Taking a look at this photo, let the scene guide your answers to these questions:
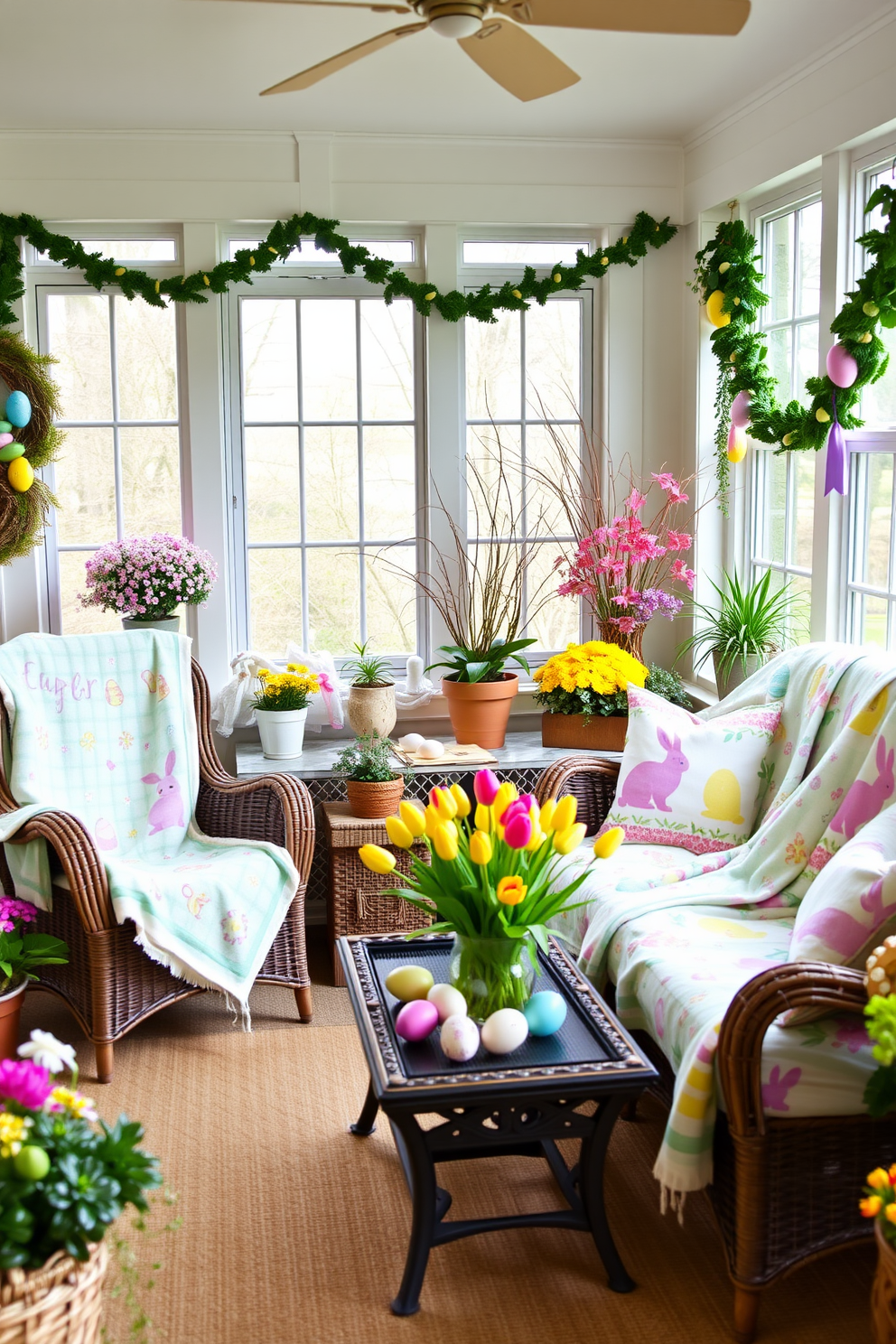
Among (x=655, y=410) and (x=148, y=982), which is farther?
(x=655, y=410)

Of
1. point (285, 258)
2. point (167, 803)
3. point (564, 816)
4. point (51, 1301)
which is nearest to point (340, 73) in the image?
point (285, 258)

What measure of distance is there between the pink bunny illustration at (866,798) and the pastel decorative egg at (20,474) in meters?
2.68

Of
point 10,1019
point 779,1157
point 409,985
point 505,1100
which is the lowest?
point 10,1019

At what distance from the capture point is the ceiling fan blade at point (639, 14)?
212cm

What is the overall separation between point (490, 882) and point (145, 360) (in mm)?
2730

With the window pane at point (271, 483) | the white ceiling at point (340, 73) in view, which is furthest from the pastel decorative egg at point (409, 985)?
the window pane at point (271, 483)

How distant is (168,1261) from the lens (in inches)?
91.4

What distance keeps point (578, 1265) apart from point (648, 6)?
230 centimetres

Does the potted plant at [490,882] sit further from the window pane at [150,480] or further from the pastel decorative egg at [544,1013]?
the window pane at [150,480]

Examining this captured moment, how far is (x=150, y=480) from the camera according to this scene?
427 cm

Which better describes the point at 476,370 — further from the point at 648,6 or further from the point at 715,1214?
the point at 715,1214

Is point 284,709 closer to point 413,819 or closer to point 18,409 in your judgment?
point 18,409

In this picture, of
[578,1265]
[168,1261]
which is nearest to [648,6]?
[578,1265]

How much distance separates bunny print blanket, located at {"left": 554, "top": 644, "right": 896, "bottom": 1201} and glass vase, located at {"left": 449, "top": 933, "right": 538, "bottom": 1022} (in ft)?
1.09
